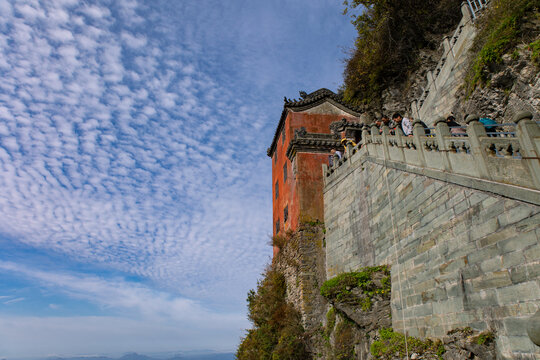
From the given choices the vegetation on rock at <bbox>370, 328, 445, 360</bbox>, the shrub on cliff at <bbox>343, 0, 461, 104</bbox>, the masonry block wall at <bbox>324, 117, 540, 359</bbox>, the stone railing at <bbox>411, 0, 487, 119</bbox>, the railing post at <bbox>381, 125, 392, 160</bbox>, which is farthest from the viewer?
the shrub on cliff at <bbox>343, 0, 461, 104</bbox>

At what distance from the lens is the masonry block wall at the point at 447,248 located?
6.13m

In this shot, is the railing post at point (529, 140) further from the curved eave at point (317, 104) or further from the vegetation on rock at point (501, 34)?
the curved eave at point (317, 104)

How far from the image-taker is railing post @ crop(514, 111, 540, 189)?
242 inches

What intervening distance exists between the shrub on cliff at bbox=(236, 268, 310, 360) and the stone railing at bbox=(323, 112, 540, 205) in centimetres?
917

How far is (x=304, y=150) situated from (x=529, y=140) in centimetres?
1375

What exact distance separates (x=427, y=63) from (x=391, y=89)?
2396 mm

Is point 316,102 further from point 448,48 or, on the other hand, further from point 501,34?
point 501,34

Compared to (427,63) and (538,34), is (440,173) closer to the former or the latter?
(538,34)

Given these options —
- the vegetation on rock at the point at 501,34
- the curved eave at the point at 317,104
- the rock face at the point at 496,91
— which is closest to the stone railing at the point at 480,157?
the rock face at the point at 496,91

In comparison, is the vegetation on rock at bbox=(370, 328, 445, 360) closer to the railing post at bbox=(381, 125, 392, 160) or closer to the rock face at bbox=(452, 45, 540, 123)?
the railing post at bbox=(381, 125, 392, 160)

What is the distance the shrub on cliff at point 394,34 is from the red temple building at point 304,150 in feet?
8.44

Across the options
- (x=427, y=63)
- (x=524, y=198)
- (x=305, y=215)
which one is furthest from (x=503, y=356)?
(x=427, y=63)

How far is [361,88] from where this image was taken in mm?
22719

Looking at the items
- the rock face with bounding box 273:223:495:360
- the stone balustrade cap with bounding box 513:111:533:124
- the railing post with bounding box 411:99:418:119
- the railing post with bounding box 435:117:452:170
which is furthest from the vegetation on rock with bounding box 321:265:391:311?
the railing post with bounding box 411:99:418:119
